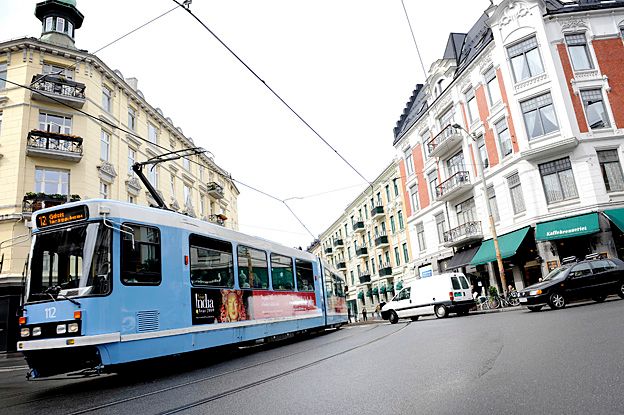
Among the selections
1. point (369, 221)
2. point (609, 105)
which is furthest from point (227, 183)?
point (609, 105)

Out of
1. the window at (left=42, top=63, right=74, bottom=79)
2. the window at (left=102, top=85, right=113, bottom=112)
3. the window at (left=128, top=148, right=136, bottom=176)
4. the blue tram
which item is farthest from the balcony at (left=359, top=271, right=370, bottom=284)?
the blue tram

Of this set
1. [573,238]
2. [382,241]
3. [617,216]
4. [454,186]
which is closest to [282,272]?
[573,238]

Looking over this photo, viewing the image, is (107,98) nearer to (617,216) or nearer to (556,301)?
(556,301)

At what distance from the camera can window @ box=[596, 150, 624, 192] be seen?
22.5 metres

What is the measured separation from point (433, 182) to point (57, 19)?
2689cm

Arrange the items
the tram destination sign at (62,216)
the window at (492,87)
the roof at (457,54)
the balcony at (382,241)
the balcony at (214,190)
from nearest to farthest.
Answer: the tram destination sign at (62,216), the window at (492,87), the roof at (457,54), the balcony at (214,190), the balcony at (382,241)

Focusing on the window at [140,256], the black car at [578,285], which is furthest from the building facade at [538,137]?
the window at [140,256]

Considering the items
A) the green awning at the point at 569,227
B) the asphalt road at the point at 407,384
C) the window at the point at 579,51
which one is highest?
the window at the point at 579,51

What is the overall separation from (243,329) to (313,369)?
4.70 metres

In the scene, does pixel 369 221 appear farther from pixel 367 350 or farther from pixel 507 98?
pixel 367 350

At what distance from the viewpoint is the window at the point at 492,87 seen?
26364 millimetres

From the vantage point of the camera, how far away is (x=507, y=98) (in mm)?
25266

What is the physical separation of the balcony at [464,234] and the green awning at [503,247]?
74 cm

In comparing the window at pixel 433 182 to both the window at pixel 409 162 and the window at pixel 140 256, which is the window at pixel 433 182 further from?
the window at pixel 140 256
